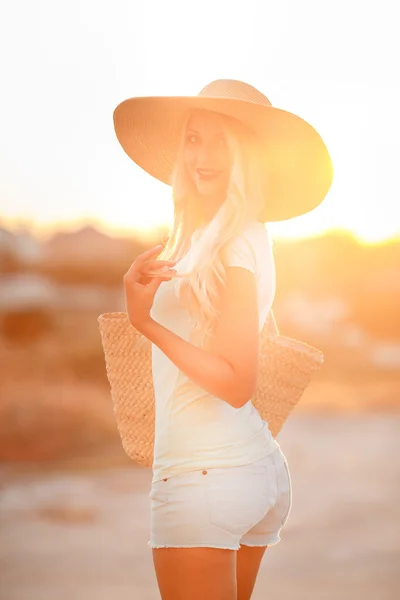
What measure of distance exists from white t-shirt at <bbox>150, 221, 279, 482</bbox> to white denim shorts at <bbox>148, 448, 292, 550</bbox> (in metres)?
0.02

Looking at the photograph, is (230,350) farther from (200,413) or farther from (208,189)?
(208,189)

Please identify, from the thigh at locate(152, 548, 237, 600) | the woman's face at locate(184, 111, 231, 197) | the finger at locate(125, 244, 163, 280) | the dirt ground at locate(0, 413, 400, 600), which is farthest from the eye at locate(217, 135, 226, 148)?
the dirt ground at locate(0, 413, 400, 600)

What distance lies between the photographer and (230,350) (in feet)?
5.66

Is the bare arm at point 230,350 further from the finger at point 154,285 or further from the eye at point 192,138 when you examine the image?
the eye at point 192,138

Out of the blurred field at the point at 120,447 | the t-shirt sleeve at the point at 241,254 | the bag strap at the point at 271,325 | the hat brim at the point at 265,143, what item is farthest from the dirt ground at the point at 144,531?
the t-shirt sleeve at the point at 241,254

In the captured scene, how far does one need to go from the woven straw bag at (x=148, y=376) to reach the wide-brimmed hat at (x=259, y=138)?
1.17 ft

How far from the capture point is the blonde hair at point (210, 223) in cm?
177

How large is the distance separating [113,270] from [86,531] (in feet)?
44.3

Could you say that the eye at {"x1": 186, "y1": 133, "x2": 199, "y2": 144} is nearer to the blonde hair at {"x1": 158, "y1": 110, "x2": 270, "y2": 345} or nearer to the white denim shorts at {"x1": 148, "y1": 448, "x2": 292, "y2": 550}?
the blonde hair at {"x1": 158, "y1": 110, "x2": 270, "y2": 345}

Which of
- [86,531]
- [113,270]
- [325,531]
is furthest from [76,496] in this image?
[113,270]

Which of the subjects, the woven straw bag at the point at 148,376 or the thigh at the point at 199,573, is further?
the woven straw bag at the point at 148,376

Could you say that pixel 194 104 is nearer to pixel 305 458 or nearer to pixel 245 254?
pixel 245 254

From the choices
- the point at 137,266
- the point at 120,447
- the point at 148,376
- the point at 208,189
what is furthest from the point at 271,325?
the point at 120,447

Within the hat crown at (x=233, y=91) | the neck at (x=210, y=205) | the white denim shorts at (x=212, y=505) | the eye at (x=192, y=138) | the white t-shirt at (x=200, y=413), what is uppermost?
the hat crown at (x=233, y=91)
